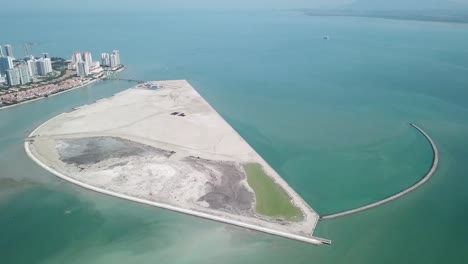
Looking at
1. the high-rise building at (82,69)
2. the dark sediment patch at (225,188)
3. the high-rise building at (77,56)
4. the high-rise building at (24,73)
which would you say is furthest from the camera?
the high-rise building at (77,56)

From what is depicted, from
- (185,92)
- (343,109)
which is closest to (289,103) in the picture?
(343,109)

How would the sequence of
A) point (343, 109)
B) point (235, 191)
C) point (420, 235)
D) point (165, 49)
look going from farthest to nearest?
point (165, 49) → point (343, 109) → point (235, 191) → point (420, 235)

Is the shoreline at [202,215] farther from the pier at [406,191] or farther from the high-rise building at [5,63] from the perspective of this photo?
the high-rise building at [5,63]

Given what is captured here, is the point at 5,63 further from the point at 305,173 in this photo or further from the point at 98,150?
the point at 305,173

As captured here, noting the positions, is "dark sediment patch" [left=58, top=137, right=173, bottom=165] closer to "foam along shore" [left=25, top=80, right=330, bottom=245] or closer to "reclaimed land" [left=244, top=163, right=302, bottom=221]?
"foam along shore" [left=25, top=80, right=330, bottom=245]

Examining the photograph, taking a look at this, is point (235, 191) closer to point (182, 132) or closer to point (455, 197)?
point (182, 132)

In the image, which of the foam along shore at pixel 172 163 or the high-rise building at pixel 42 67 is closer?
the foam along shore at pixel 172 163

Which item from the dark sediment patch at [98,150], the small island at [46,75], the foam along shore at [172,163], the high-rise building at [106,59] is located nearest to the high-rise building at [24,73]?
the small island at [46,75]
